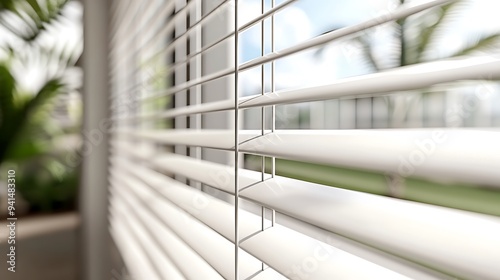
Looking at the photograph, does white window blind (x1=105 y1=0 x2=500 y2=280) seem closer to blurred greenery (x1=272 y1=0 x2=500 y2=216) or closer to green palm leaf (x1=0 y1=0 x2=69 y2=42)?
blurred greenery (x1=272 y1=0 x2=500 y2=216)

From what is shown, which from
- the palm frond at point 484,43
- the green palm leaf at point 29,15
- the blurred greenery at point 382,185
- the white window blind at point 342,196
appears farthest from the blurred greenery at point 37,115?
the palm frond at point 484,43

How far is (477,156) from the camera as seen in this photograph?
0.24 metres

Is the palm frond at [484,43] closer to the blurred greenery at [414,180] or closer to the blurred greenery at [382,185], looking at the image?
the blurred greenery at [414,180]

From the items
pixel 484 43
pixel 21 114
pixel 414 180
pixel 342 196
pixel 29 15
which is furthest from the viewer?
pixel 21 114

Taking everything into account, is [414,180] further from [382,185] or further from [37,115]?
[37,115]

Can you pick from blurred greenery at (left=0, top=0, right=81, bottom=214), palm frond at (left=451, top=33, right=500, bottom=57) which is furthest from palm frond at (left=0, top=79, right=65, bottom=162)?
palm frond at (left=451, top=33, right=500, bottom=57)

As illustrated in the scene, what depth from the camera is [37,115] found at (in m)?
2.77

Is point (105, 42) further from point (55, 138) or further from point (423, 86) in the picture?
point (423, 86)

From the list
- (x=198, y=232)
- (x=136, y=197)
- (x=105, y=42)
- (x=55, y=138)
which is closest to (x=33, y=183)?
(x=55, y=138)

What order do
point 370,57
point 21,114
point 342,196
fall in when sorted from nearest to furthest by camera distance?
1. point 342,196
2. point 370,57
3. point 21,114

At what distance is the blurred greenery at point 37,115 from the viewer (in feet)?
8.71

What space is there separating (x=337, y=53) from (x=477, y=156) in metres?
0.45

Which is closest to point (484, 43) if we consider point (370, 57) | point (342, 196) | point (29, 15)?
point (370, 57)

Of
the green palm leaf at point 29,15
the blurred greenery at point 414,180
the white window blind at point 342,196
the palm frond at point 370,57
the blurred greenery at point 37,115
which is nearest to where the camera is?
the white window blind at point 342,196
